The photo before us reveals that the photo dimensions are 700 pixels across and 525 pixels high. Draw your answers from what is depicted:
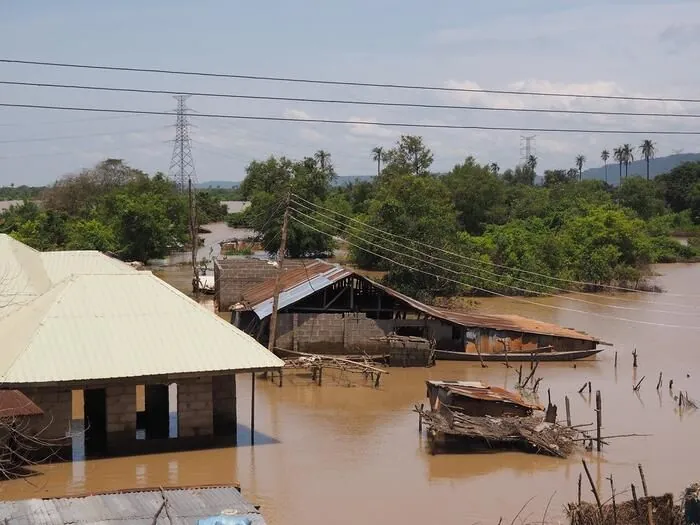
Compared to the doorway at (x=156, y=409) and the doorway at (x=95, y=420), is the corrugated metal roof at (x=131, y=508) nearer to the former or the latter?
the doorway at (x=95, y=420)

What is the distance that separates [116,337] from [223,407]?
2.61 m

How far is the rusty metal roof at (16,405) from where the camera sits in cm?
1526

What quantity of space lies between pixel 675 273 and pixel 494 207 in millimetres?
17891

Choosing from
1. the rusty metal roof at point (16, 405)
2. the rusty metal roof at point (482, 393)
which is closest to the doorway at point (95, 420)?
the rusty metal roof at point (16, 405)

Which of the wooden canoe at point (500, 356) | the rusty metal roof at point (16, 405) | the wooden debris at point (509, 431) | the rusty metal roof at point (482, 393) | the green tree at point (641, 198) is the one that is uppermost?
the green tree at point (641, 198)

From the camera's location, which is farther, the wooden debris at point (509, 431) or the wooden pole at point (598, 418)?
the wooden pole at point (598, 418)

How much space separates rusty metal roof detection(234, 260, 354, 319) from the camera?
2695 centimetres

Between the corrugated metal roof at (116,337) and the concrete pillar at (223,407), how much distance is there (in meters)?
1.04

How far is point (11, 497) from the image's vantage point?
15.1 metres

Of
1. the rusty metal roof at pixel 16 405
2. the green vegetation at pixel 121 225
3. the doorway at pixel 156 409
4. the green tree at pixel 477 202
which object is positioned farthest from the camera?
the green tree at pixel 477 202

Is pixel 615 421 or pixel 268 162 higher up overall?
pixel 268 162

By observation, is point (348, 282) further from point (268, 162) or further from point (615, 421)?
point (268, 162)

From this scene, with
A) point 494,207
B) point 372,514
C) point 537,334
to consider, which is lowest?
Answer: point 372,514

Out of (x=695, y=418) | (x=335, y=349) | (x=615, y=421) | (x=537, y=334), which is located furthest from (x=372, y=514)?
(x=537, y=334)
